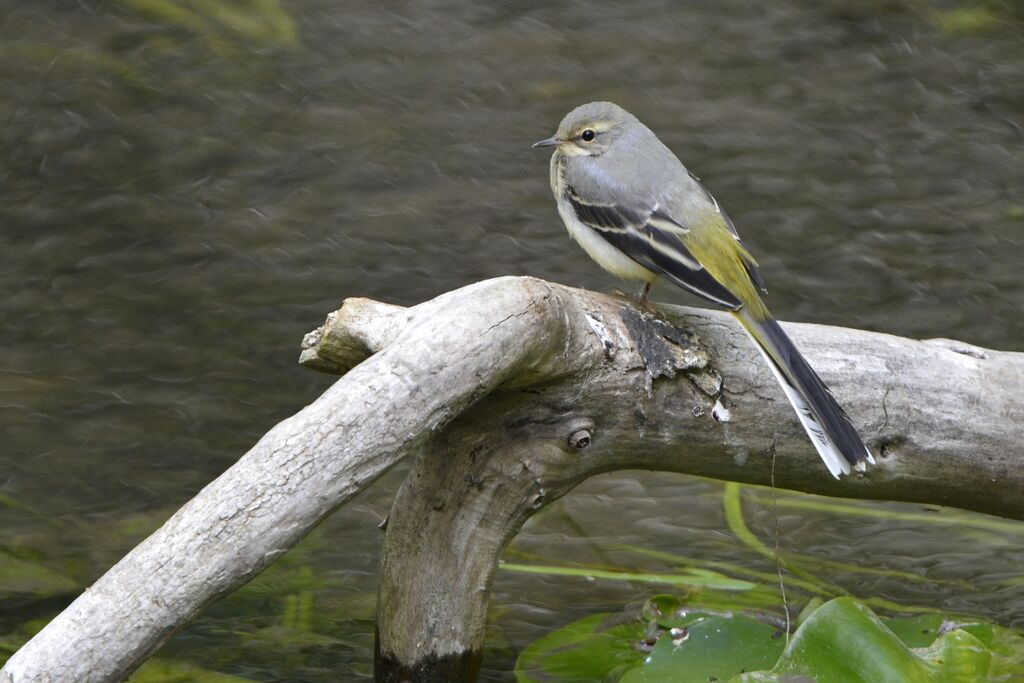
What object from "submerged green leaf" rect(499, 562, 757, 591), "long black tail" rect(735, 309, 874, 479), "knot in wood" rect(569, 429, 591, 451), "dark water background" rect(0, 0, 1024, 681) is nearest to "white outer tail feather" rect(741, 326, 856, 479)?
"long black tail" rect(735, 309, 874, 479)

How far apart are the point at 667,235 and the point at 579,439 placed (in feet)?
2.43

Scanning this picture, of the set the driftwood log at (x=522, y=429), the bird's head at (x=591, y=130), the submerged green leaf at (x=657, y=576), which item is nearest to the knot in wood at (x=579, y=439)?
the driftwood log at (x=522, y=429)

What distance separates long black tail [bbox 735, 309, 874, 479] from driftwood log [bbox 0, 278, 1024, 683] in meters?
0.21

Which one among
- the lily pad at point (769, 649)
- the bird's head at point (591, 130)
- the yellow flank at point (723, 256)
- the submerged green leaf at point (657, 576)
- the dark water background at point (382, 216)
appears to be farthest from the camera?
the dark water background at point (382, 216)

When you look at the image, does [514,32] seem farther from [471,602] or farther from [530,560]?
[471,602]

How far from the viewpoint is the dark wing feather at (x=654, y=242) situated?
3.84 metres

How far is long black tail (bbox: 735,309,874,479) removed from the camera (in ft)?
11.8

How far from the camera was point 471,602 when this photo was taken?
3.79 metres

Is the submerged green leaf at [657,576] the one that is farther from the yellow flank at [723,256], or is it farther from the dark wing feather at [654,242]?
the dark wing feather at [654,242]

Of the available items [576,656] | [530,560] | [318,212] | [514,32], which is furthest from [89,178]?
[576,656]

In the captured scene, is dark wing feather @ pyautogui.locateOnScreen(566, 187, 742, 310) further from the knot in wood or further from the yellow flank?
the knot in wood

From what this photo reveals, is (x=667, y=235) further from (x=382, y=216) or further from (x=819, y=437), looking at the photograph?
(x=382, y=216)

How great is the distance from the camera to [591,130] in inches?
177

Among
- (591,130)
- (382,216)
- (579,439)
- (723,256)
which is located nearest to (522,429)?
(579,439)
